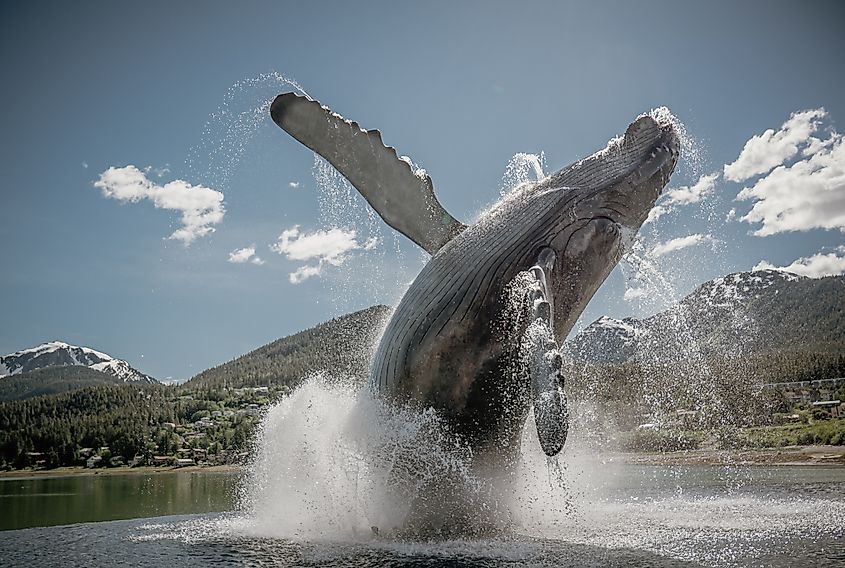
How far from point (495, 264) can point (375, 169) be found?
3.05 meters

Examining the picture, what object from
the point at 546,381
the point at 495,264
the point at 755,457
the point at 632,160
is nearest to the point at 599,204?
the point at 632,160

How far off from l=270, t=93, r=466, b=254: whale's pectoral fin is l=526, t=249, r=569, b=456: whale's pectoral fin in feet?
9.69

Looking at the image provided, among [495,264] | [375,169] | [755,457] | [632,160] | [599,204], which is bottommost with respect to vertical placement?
[755,457]

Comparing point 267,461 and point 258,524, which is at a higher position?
point 267,461

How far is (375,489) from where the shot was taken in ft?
29.2

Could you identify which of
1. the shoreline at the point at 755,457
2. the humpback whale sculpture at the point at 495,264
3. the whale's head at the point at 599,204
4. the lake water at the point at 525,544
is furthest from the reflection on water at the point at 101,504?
the whale's head at the point at 599,204

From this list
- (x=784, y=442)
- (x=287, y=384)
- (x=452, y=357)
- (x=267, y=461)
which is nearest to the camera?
(x=452, y=357)

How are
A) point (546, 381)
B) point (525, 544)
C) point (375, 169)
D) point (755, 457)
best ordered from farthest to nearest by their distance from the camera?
point (755, 457) < point (375, 169) < point (525, 544) < point (546, 381)

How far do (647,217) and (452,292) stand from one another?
3445 millimetres

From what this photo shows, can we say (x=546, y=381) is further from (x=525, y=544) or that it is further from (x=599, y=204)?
(x=599, y=204)

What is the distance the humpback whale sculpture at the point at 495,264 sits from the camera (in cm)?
844

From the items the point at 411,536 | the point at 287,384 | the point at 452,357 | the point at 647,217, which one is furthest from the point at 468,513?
the point at 287,384

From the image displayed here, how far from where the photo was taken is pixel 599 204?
9.54 m

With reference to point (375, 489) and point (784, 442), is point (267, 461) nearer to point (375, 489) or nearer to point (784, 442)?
point (375, 489)
